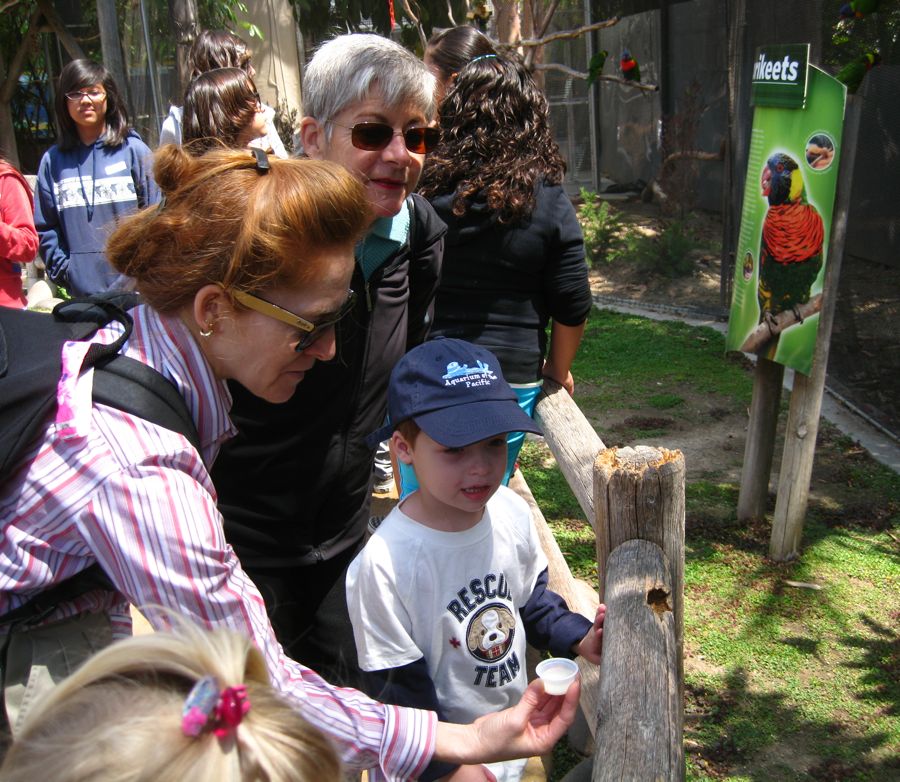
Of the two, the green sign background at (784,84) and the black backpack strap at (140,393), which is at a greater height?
the green sign background at (784,84)

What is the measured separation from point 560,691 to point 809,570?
10.3 feet

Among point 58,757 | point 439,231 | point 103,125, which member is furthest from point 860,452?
point 58,757

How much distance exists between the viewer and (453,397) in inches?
82.9

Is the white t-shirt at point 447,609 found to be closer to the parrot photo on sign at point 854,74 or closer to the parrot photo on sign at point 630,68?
the parrot photo on sign at point 854,74

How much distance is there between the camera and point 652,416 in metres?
6.41

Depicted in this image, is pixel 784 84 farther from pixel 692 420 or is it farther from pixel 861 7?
pixel 692 420

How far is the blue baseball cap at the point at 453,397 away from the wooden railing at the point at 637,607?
0.24 meters

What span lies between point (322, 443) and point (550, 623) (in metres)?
0.70

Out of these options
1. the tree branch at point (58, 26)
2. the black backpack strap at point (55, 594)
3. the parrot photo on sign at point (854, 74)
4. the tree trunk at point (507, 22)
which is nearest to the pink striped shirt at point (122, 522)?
the black backpack strap at point (55, 594)

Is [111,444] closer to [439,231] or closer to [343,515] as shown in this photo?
[343,515]

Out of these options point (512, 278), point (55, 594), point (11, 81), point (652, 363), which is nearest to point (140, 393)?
point (55, 594)

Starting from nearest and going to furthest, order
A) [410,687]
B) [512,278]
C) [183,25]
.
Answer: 1. [410,687]
2. [512,278]
3. [183,25]

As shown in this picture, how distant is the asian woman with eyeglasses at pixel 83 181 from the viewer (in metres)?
4.93

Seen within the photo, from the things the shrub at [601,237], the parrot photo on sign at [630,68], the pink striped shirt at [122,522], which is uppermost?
the parrot photo on sign at [630,68]
